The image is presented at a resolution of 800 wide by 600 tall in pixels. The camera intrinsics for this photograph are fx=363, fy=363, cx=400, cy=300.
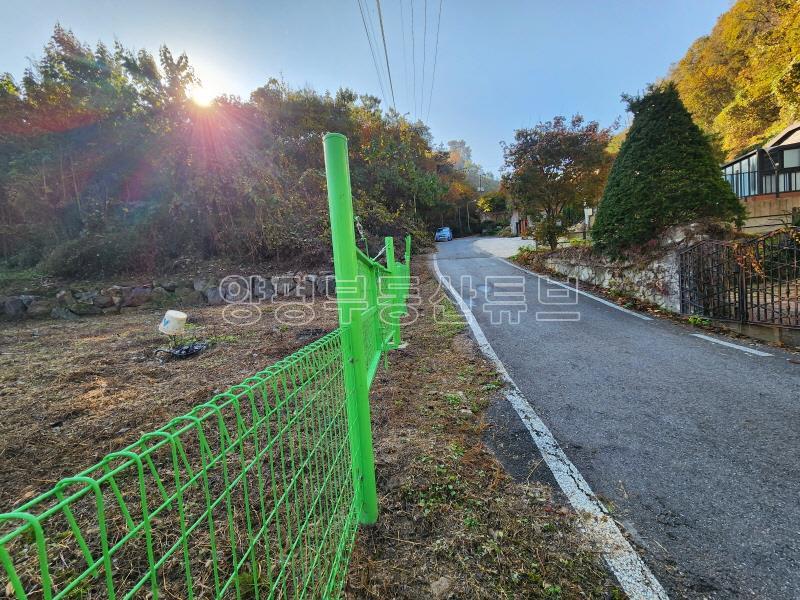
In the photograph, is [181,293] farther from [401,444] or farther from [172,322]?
[401,444]

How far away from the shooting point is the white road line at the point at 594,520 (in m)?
1.61

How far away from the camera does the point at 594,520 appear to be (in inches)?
77.3

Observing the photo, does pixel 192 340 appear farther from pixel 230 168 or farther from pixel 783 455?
pixel 230 168

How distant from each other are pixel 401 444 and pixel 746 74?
23.5m

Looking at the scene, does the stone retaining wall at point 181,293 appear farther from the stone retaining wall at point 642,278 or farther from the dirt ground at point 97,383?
the stone retaining wall at point 642,278

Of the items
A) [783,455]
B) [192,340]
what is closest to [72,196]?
[192,340]

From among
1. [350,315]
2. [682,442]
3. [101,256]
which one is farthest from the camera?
[101,256]

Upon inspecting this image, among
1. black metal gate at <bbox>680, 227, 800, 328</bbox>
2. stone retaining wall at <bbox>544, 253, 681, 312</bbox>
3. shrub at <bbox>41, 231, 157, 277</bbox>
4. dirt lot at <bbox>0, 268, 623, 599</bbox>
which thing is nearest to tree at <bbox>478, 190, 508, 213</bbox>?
stone retaining wall at <bbox>544, 253, 681, 312</bbox>

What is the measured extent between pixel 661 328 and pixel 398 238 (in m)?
11.9

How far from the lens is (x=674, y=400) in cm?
330

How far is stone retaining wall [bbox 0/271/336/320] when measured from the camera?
9438 mm

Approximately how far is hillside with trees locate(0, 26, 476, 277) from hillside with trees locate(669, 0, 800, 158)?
12.3 metres

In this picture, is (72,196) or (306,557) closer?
(306,557)

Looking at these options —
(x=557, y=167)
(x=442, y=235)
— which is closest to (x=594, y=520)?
(x=557, y=167)
